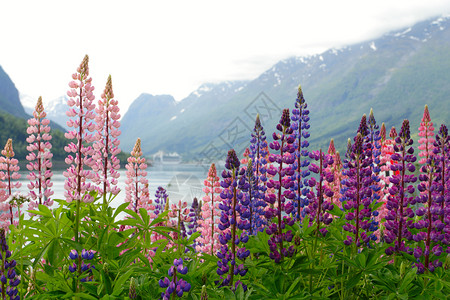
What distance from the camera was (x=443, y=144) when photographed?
4.53 metres

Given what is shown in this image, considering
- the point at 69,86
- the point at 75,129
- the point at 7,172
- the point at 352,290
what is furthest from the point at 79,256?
the point at 352,290

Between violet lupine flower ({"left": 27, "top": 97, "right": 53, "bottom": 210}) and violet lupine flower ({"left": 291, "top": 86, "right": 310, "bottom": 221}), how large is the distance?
2735 mm

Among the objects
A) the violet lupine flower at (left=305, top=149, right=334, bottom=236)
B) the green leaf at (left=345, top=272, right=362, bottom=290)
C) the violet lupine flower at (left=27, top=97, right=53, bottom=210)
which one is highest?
the violet lupine flower at (left=27, top=97, right=53, bottom=210)

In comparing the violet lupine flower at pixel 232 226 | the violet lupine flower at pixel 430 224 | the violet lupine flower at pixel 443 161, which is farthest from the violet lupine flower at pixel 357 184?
the violet lupine flower at pixel 232 226

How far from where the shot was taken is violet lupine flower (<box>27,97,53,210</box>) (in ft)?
15.5

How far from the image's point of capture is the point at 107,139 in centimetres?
464

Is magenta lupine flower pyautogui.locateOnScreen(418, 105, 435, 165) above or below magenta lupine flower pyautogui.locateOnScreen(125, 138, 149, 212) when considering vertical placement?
above

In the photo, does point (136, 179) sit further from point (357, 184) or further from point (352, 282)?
point (352, 282)

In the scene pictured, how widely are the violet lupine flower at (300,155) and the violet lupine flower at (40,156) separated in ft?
8.97

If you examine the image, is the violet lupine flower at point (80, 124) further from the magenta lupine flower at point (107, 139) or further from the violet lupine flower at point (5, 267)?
the violet lupine flower at point (5, 267)

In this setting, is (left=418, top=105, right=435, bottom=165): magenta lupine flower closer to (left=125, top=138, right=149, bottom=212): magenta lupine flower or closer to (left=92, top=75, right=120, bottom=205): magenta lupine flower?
(left=125, top=138, right=149, bottom=212): magenta lupine flower

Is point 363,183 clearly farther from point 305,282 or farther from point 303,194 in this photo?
point 305,282

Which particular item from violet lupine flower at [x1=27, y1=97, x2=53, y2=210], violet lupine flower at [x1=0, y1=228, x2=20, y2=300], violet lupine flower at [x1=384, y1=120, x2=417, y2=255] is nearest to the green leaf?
violet lupine flower at [x1=384, y1=120, x2=417, y2=255]

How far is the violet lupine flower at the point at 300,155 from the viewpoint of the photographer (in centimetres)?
468
